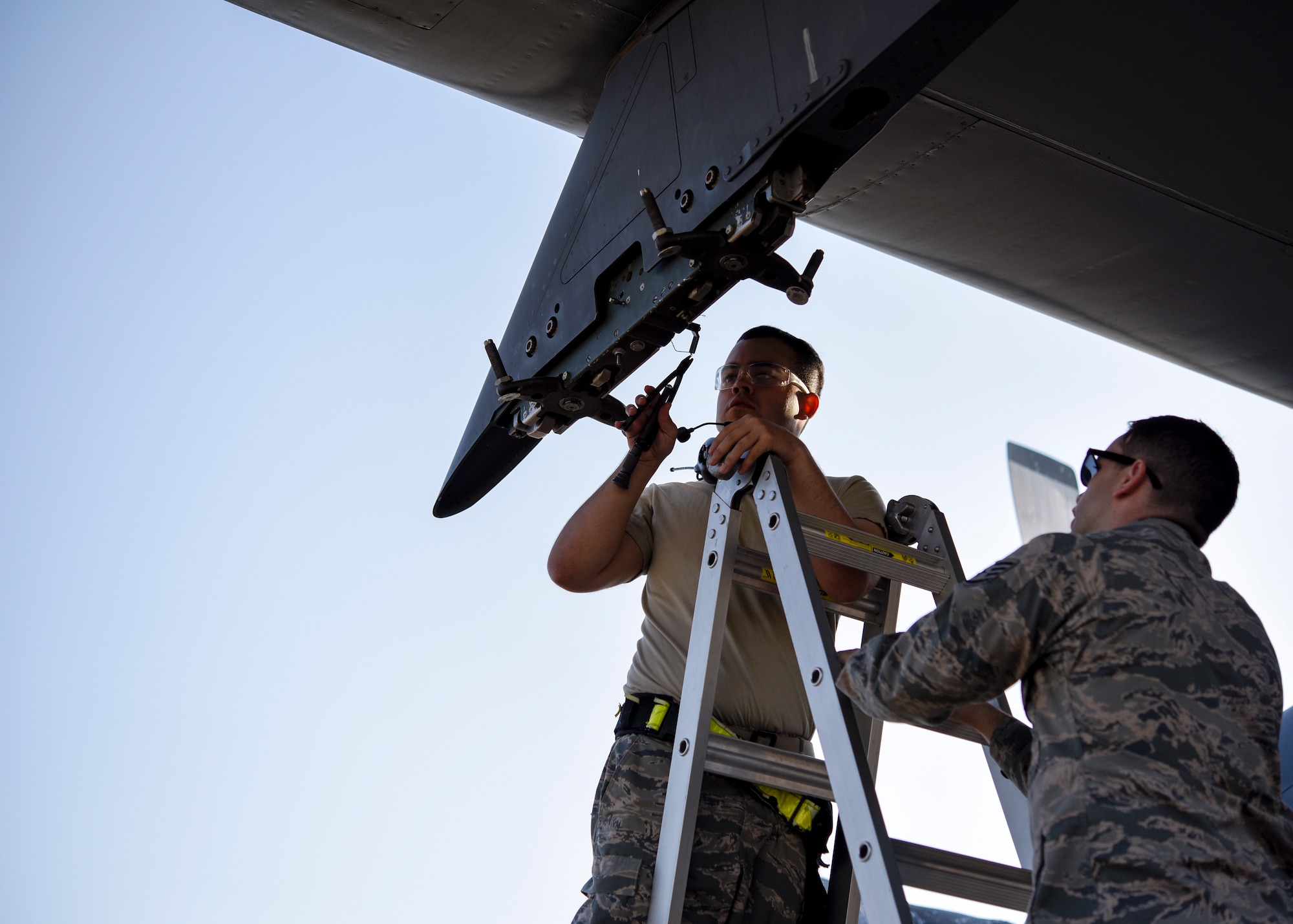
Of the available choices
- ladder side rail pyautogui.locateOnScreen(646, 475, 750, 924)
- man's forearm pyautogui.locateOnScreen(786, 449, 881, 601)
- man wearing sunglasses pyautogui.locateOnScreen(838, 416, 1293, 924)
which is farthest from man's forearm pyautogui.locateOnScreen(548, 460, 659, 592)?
man wearing sunglasses pyautogui.locateOnScreen(838, 416, 1293, 924)

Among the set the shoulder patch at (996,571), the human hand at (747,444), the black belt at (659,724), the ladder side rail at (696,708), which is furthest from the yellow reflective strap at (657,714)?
the shoulder patch at (996,571)

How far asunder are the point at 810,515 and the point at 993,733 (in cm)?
70

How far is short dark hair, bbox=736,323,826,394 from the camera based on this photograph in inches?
137

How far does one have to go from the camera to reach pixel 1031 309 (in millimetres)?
4648

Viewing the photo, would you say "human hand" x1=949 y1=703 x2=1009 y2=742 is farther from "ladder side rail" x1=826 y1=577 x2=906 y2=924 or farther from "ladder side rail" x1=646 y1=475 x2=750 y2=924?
"ladder side rail" x1=646 y1=475 x2=750 y2=924

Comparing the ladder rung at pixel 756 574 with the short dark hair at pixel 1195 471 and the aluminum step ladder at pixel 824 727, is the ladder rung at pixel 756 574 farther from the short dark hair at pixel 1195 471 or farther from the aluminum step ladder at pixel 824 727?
the short dark hair at pixel 1195 471

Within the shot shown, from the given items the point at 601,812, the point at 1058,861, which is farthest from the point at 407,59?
the point at 1058,861

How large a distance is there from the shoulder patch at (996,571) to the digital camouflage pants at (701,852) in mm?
1029

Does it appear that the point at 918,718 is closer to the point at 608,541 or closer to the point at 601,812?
the point at 601,812

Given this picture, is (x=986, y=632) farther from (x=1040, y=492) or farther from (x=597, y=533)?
(x=1040, y=492)

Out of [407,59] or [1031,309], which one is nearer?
[407,59]

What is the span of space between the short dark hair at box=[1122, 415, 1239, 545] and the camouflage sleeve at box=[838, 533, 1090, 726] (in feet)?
1.27

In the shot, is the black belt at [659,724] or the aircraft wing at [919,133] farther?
the black belt at [659,724]

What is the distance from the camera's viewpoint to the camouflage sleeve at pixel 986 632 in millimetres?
1752
